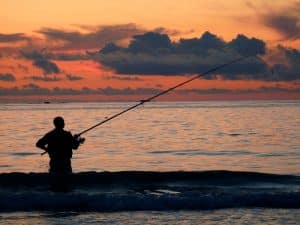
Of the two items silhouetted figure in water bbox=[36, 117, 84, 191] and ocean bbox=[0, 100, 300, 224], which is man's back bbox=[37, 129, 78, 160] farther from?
ocean bbox=[0, 100, 300, 224]

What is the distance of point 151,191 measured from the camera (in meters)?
15.9

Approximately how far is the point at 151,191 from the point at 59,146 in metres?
4.49

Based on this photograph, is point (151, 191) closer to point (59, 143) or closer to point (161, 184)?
point (161, 184)

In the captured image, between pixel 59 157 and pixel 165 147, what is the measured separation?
17955mm

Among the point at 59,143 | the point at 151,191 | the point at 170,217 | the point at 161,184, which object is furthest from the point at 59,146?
the point at 161,184

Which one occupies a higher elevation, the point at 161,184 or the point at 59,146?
the point at 59,146

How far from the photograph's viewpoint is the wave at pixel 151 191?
40.6 feet

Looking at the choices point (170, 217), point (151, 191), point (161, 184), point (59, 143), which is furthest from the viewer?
point (161, 184)

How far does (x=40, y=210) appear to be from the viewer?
40.0 feet

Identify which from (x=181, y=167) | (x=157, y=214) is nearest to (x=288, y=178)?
(x=181, y=167)

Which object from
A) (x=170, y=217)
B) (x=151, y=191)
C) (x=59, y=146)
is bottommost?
(x=170, y=217)

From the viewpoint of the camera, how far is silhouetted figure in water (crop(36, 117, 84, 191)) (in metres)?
12.1

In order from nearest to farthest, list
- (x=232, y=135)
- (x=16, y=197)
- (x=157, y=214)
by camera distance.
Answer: (x=157, y=214) → (x=16, y=197) → (x=232, y=135)

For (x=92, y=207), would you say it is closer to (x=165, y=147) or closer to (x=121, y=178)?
(x=121, y=178)
